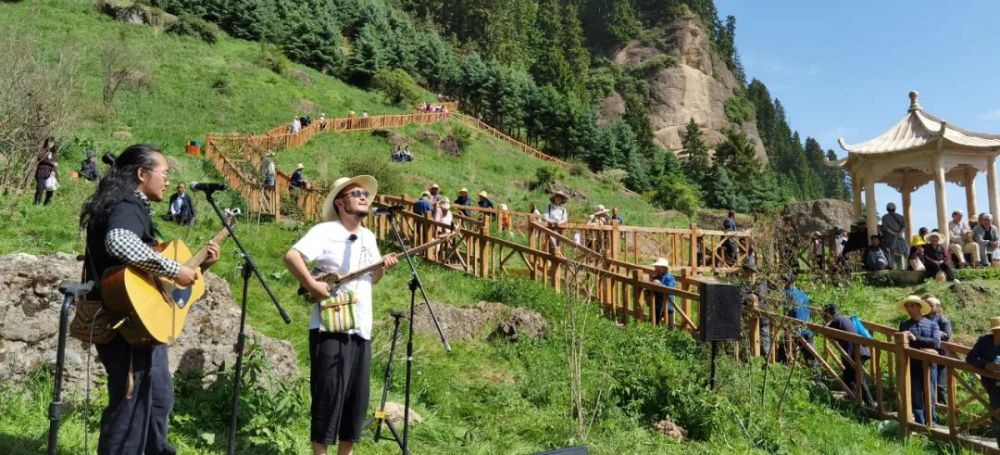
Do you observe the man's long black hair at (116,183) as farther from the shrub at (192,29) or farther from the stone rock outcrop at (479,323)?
the shrub at (192,29)

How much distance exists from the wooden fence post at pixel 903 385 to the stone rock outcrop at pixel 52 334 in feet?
22.1

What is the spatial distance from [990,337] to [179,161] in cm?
2023

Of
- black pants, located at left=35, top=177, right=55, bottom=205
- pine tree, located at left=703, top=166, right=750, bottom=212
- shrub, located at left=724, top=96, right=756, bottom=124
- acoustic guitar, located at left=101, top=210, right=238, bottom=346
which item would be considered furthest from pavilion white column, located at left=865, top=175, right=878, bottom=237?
shrub, located at left=724, top=96, right=756, bottom=124

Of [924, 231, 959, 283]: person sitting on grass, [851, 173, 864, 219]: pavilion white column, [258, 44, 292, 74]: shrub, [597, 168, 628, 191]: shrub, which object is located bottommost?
[924, 231, 959, 283]: person sitting on grass

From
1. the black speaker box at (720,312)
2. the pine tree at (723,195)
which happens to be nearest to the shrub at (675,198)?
the pine tree at (723,195)

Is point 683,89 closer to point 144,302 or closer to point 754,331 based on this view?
point 754,331

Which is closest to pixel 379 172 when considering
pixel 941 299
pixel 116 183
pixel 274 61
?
pixel 941 299

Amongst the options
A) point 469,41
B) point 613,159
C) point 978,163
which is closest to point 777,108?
point 469,41

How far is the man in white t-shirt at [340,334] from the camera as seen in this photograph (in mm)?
3928

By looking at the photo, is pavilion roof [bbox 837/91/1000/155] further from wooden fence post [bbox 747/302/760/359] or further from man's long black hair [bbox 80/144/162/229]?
man's long black hair [bbox 80/144/162/229]

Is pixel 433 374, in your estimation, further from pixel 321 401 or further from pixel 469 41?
pixel 469 41

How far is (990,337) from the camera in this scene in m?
7.41

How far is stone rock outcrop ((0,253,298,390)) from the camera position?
487 centimetres

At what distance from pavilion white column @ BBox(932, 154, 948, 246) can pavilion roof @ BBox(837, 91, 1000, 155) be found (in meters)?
0.53
